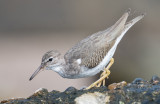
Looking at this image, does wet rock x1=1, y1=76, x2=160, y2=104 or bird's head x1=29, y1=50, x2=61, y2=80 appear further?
bird's head x1=29, y1=50, x2=61, y2=80

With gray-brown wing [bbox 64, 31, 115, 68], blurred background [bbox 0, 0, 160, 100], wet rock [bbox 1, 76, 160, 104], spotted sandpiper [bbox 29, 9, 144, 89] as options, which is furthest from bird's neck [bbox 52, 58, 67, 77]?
blurred background [bbox 0, 0, 160, 100]

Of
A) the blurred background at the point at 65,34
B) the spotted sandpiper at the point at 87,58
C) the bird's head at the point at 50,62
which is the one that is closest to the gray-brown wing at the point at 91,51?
the spotted sandpiper at the point at 87,58

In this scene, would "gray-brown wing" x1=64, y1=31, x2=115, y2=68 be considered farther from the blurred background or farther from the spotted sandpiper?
the blurred background

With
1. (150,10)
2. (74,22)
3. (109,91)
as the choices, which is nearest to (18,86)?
(74,22)

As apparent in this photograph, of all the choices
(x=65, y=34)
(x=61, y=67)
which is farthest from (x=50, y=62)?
(x=65, y=34)

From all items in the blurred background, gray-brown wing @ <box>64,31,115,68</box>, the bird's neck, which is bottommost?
the bird's neck

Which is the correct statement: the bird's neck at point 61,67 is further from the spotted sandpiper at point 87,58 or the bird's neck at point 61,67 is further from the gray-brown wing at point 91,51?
the gray-brown wing at point 91,51
